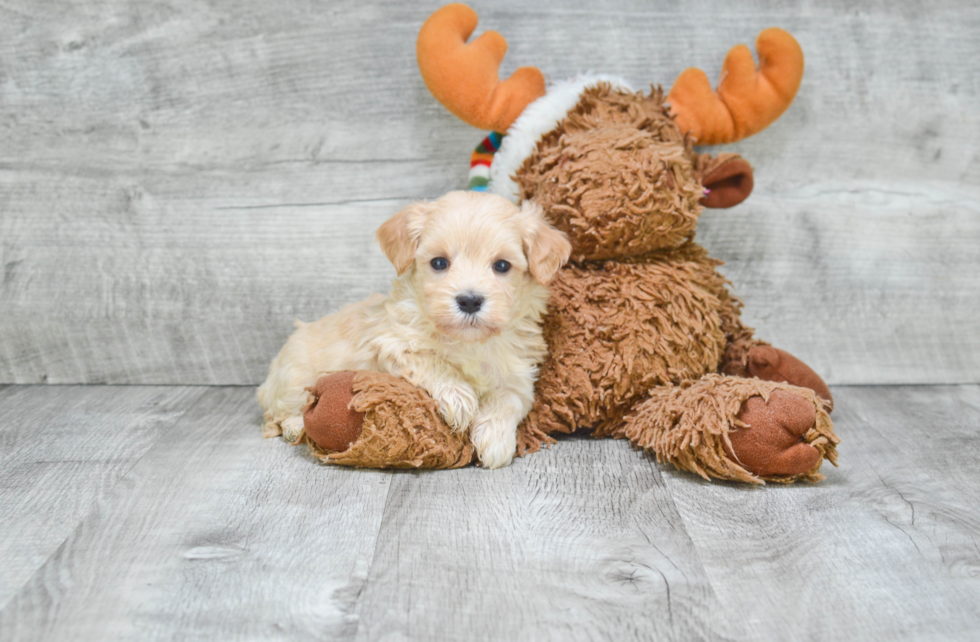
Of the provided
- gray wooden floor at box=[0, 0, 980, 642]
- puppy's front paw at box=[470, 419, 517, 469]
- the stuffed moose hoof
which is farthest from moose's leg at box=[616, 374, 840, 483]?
puppy's front paw at box=[470, 419, 517, 469]

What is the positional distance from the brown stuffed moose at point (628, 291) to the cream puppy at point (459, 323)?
0.08 metres

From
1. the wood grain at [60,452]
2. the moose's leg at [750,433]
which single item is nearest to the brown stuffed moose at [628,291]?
the moose's leg at [750,433]

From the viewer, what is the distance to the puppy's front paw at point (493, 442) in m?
1.92

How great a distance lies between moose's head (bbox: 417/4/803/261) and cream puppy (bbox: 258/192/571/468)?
154 millimetres

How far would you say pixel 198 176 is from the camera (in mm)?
2592

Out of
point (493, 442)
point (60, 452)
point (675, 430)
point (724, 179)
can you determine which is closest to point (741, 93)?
point (724, 179)

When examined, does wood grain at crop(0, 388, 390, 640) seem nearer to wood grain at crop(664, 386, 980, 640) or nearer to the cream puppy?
the cream puppy

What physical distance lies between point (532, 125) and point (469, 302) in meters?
0.69

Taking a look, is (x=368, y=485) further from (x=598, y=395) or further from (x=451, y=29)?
(x=451, y=29)

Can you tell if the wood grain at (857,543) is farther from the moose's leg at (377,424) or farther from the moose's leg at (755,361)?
the moose's leg at (377,424)

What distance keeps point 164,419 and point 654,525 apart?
1.53 metres

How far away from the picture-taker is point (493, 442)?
1914 mm

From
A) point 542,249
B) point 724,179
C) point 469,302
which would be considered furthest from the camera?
point 724,179

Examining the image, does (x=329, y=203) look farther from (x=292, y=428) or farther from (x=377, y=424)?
(x=377, y=424)
